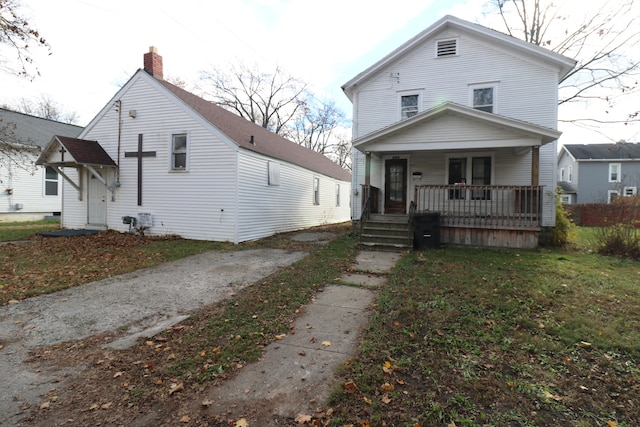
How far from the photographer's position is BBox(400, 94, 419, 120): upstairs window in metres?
11.7

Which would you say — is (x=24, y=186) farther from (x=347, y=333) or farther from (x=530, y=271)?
(x=530, y=271)

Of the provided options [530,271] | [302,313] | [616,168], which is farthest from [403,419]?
[616,168]

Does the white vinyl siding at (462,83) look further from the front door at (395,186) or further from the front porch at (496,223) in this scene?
the front porch at (496,223)

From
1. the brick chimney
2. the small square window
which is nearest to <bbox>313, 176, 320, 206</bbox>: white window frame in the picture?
the brick chimney

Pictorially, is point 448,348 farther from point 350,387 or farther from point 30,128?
point 30,128

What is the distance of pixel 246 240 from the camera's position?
11148 mm

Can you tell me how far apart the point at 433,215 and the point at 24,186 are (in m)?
20.2

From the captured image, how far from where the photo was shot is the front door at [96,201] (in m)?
12.7

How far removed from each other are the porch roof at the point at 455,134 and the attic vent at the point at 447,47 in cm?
358

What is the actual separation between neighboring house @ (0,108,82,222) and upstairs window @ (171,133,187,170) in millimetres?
8235

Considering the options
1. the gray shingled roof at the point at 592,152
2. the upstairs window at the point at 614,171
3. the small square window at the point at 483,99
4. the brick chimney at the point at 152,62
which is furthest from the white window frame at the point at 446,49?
the upstairs window at the point at 614,171

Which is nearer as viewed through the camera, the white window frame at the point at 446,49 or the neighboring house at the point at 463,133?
the neighboring house at the point at 463,133

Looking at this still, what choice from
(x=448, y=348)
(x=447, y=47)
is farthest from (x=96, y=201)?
(x=447, y=47)

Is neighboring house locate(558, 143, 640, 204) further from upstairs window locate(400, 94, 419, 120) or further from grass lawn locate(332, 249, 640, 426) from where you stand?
grass lawn locate(332, 249, 640, 426)
